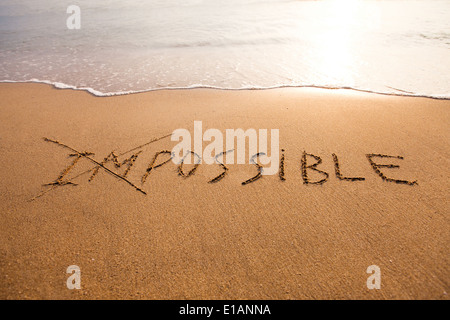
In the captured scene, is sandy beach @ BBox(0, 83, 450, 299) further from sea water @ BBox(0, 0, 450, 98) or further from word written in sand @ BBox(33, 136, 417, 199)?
sea water @ BBox(0, 0, 450, 98)

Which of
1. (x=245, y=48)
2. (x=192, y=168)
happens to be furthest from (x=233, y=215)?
(x=245, y=48)

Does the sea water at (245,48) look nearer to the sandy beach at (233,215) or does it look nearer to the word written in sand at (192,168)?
the sandy beach at (233,215)

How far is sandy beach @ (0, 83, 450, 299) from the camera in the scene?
1368 millimetres

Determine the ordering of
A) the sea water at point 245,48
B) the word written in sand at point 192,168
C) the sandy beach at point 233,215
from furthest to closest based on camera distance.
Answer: the sea water at point 245,48, the word written in sand at point 192,168, the sandy beach at point 233,215

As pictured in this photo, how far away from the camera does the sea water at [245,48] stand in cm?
384

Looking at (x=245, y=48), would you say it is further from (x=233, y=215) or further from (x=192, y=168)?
(x=233, y=215)

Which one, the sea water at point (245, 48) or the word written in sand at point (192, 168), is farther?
the sea water at point (245, 48)

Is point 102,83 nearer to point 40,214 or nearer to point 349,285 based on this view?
point 40,214

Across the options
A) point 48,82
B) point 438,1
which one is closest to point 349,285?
point 48,82

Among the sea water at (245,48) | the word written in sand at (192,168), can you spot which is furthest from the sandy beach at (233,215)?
the sea water at (245,48)

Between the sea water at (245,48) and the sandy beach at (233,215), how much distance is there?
1.27m

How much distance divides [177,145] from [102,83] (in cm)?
250

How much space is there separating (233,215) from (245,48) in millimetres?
4708
